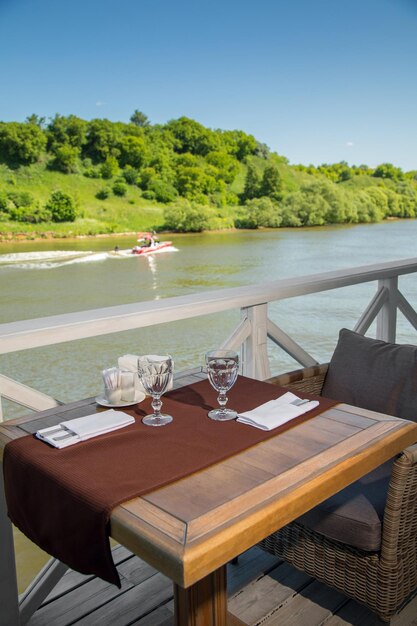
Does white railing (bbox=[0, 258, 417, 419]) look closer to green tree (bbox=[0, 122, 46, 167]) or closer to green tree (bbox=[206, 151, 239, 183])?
green tree (bbox=[206, 151, 239, 183])

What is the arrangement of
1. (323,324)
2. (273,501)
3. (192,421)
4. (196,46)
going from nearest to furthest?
(273,501), (192,421), (323,324), (196,46)

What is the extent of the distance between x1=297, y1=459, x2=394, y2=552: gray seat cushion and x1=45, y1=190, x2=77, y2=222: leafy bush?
1163 inches

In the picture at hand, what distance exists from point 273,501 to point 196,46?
45333 mm

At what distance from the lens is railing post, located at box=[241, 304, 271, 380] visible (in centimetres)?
186

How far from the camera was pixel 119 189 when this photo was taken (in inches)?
1172

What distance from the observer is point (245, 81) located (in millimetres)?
42156

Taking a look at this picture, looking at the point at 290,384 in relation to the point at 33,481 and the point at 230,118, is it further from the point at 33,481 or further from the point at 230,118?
the point at 230,118

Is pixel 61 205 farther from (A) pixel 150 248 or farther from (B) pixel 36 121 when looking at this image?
(B) pixel 36 121

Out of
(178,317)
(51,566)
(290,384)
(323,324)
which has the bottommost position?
(323,324)

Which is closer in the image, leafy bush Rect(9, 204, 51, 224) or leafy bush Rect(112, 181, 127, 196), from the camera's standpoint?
leafy bush Rect(9, 204, 51, 224)

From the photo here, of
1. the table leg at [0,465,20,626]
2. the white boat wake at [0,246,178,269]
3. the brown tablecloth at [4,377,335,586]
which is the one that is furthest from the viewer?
the white boat wake at [0,246,178,269]

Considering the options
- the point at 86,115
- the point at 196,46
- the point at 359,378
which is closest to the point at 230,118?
the point at 196,46

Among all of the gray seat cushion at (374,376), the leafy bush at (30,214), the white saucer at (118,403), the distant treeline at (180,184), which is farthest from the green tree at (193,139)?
the white saucer at (118,403)

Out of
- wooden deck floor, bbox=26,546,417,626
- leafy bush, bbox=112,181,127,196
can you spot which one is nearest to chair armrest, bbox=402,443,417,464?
wooden deck floor, bbox=26,546,417,626
